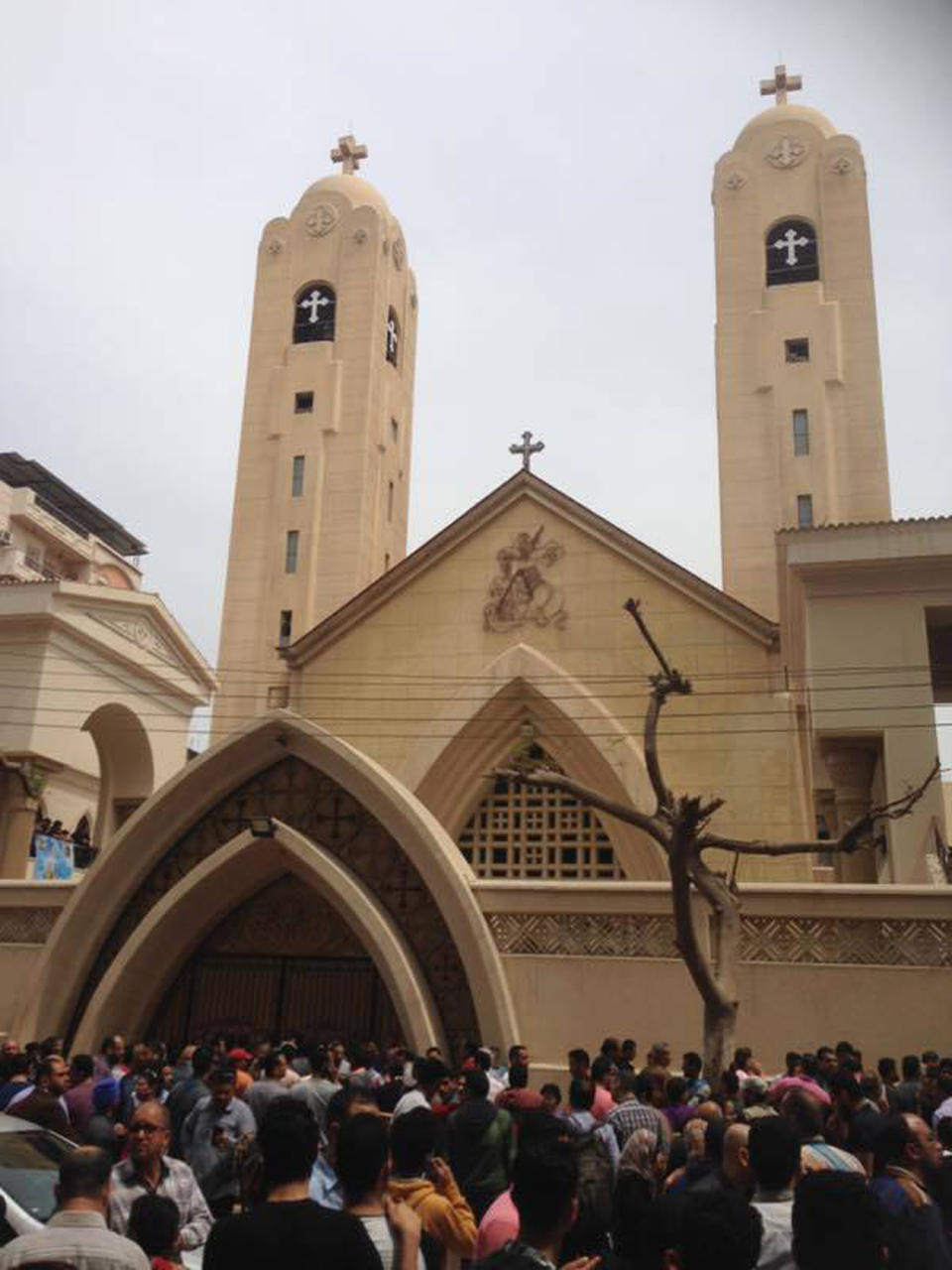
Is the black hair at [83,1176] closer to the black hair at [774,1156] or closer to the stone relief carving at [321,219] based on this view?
the black hair at [774,1156]

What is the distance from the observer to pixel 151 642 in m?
28.0

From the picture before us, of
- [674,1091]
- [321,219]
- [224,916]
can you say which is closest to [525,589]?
[224,916]

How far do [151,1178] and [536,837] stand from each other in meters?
14.2

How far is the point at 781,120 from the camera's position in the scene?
126 feet

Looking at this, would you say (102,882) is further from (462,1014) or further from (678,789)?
(678,789)

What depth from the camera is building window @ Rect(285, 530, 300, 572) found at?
38.6 meters

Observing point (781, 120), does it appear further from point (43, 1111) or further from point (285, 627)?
point (43, 1111)

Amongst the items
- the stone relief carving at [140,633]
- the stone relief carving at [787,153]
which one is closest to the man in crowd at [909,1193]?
the stone relief carving at [140,633]

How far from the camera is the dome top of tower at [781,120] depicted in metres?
38.3

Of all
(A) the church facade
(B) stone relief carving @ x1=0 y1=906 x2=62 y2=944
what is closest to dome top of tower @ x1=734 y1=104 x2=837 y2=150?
(A) the church facade

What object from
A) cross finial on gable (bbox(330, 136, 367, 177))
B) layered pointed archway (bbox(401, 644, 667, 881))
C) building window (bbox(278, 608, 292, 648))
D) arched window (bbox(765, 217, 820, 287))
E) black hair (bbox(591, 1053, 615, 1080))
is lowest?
black hair (bbox(591, 1053, 615, 1080))

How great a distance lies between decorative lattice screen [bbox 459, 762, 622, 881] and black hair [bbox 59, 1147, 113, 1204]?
15.1m

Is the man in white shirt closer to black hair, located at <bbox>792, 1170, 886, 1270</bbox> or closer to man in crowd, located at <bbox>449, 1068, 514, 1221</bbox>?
man in crowd, located at <bbox>449, 1068, 514, 1221</bbox>

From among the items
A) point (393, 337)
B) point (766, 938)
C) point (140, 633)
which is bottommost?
point (766, 938)
